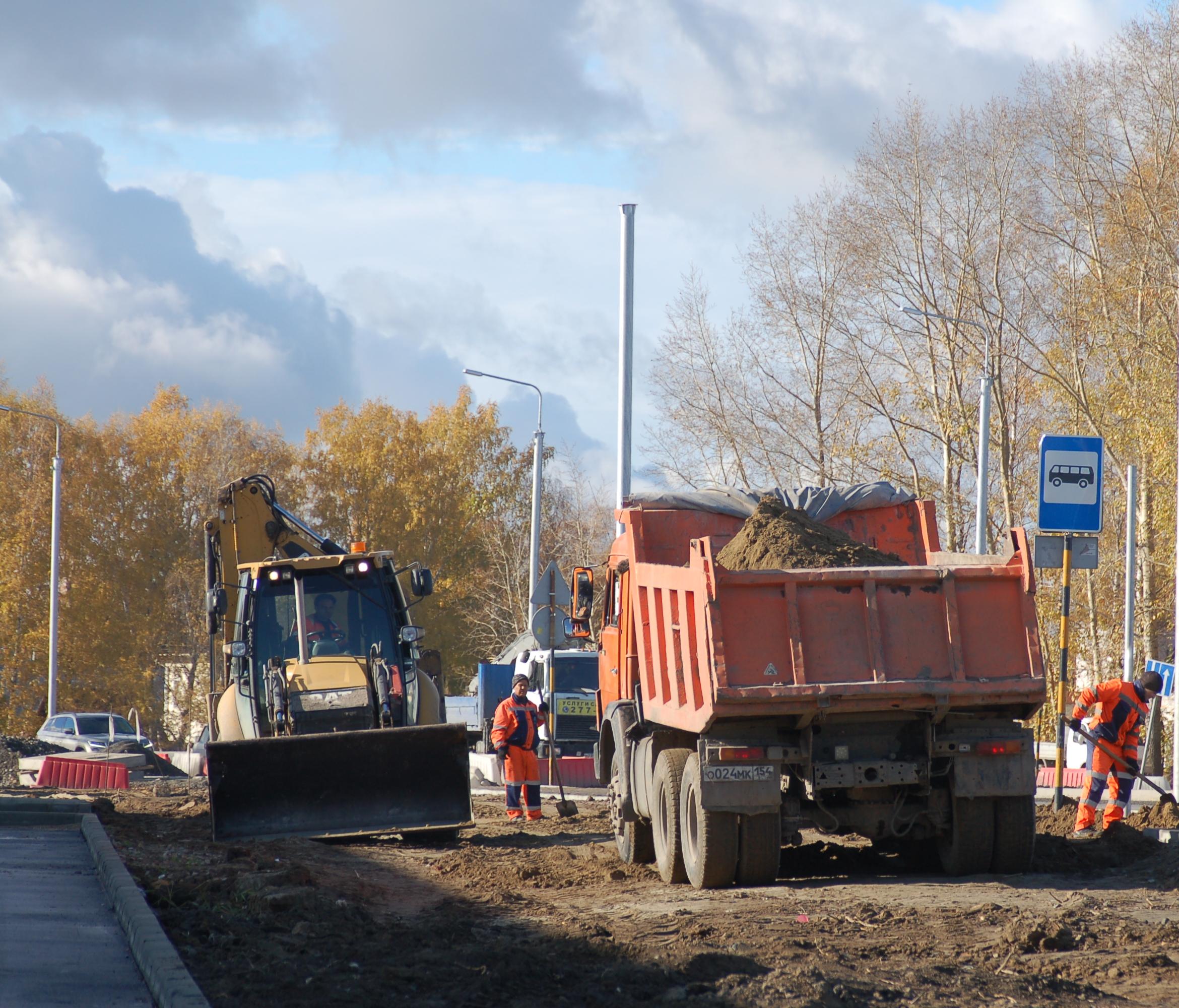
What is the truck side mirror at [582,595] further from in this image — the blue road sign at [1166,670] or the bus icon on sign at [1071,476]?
the blue road sign at [1166,670]

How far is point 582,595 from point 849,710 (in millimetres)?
4076

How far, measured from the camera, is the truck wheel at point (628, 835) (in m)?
11.4

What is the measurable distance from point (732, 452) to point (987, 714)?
2814 centimetres

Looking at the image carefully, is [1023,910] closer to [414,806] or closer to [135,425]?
[414,806]

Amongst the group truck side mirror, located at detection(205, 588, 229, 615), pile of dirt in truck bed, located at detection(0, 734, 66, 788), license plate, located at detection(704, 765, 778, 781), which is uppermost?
truck side mirror, located at detection(205, 588, 229, 615)

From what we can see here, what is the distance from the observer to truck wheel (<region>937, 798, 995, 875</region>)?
9.62 metres

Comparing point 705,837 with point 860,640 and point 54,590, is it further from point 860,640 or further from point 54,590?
point 54,590

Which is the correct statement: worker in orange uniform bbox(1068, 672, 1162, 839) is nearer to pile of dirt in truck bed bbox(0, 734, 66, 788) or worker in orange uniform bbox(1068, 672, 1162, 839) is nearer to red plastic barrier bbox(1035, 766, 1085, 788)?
red plastic barrier bbox(1035, 766, 1085, 788)

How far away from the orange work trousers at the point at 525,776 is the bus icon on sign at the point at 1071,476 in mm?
6463

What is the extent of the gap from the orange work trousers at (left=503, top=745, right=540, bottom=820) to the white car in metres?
18.2

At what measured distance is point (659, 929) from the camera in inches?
314

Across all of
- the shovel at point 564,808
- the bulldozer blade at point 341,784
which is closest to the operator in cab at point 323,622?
the bulldozer blade at point 341,784

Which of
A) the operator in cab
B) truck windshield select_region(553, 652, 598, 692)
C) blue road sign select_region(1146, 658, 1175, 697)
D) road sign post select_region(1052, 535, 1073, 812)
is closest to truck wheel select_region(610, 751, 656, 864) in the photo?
the operator in cab

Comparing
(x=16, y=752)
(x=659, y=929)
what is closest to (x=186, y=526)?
(x=16, y=752)
